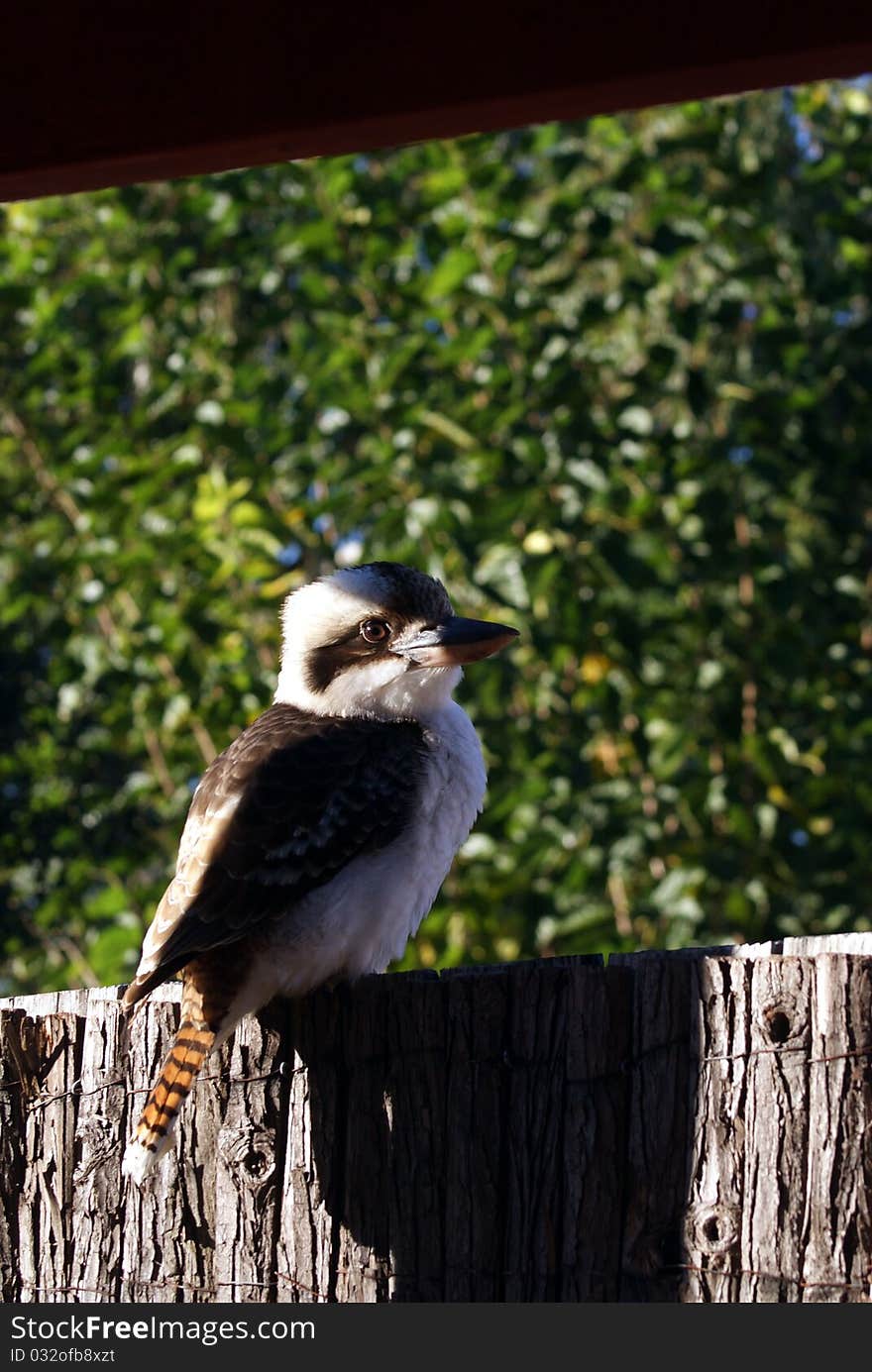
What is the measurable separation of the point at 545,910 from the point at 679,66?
3087 millimetres

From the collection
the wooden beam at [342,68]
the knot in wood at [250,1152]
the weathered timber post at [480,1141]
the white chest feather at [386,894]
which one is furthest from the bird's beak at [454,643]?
the knot in wood at [250,1152]

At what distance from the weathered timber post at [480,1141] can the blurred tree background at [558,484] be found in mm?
2411

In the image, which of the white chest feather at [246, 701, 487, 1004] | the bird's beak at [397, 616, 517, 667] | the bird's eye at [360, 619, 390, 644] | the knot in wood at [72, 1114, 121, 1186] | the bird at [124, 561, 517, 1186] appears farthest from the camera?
the bird's eye at [360, 619, 390, 644]

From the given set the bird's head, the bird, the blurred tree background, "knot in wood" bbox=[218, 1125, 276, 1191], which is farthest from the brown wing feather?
the blurred tree background

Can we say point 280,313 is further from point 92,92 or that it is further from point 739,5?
point 739,5

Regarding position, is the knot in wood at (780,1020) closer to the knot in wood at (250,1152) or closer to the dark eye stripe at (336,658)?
the knot in wood at (250,1152)

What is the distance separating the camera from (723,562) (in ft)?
16.1

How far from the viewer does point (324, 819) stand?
9.98 feet

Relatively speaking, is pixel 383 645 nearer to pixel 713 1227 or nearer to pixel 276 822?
pixel 276 822

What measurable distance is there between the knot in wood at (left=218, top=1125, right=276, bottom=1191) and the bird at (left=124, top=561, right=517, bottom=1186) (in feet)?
0.29

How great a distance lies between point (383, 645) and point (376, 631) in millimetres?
36

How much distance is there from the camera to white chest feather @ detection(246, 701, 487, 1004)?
2.86 metres

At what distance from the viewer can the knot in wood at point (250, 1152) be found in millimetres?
2473

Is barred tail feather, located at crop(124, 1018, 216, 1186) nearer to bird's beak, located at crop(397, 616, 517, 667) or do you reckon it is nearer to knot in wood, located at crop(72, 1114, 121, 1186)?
knot in wood, located at crop(72, 1114, 121, 1186)
